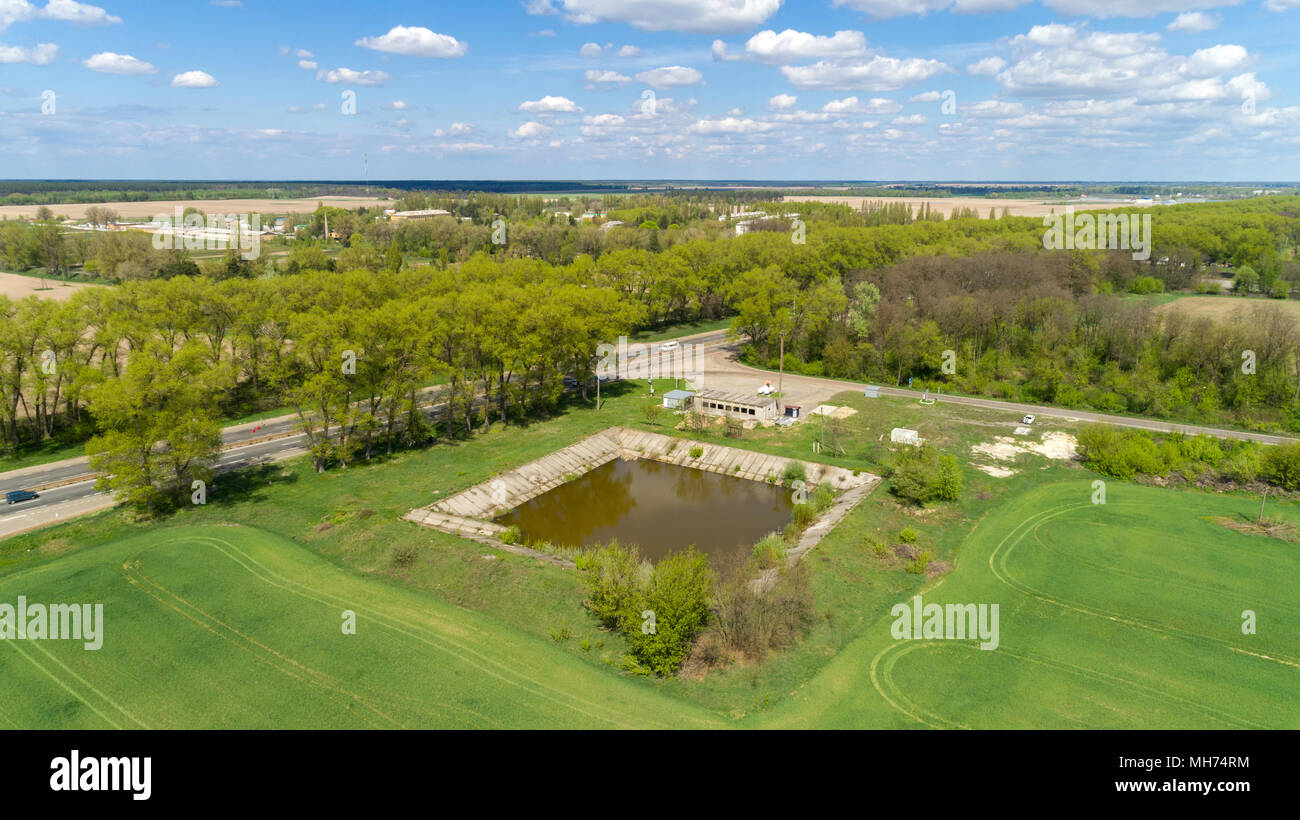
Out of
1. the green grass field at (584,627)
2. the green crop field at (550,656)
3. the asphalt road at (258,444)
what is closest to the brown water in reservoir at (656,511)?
the green grass field at (584,627)

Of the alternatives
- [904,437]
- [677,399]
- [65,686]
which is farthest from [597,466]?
[65,686]

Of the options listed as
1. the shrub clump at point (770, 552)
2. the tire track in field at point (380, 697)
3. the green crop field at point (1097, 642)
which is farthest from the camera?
the shrub clump at point (770, 552)

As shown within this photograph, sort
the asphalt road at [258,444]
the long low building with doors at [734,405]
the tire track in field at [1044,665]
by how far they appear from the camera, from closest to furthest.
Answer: the tire track in field at [1044,665] < the asphalt road at [258,444] < the long low building with doors at [734,405]

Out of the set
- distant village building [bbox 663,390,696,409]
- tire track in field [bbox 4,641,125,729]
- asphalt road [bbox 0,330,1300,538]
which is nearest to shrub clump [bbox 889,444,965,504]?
asphalt road [bbox 0,330,1300,538]

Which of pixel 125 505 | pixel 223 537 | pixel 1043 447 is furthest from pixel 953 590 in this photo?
pixel 125 505

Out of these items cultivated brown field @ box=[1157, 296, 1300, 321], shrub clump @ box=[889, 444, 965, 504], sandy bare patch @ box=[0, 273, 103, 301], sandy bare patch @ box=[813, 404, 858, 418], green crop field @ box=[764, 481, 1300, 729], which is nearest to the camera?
green crop field @ box=[764, 481, 1300, 729]

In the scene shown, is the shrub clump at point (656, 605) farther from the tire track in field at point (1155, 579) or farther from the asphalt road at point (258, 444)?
the asphalt road at point (258, 444)

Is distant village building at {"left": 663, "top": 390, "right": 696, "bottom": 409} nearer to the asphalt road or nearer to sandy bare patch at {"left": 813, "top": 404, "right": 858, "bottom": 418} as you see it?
the asphalt road
